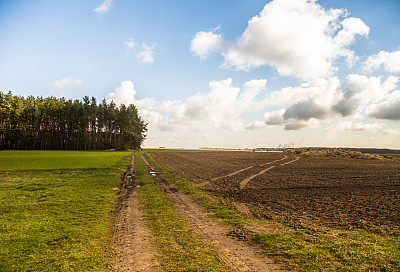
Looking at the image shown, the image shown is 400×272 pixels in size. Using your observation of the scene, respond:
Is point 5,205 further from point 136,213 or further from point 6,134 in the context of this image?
point 6,134

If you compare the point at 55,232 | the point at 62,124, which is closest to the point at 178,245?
the point at 55,232

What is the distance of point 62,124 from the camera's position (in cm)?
9819

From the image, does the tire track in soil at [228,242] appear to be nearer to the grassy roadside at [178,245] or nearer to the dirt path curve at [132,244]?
the grassy roadside at [178,245]

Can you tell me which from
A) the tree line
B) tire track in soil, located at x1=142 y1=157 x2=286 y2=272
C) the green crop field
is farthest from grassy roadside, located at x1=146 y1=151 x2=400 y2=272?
the tree line

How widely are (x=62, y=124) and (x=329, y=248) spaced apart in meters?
115

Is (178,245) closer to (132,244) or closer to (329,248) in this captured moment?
(132,244)

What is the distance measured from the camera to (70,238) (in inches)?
297

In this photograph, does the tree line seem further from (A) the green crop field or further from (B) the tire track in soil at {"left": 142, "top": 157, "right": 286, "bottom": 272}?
(B) the tire track in soil at {"left": 142, "top": 157, "right": 286, "bottom": 272}

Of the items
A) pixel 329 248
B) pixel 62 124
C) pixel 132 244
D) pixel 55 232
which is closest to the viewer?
pixel 329 248

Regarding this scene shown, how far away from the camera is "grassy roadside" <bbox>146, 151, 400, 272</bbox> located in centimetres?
596

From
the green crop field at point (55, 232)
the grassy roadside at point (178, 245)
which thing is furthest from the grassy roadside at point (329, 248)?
the green crop field at point (55, 232)

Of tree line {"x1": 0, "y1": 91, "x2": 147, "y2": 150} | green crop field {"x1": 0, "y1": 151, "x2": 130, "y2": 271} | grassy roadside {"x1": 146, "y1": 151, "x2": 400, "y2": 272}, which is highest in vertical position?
tree line {"x1": 0, "y1": 91, "x2": 147, "y2": 150}

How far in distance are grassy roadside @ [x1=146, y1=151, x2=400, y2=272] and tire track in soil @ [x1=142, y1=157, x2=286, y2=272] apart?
484 mm

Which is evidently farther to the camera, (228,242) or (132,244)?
(228,242)
